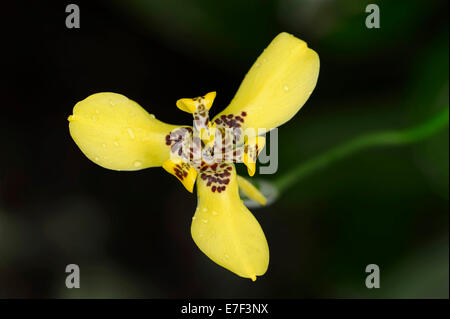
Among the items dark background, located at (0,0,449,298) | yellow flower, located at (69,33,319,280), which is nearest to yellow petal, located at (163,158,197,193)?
yellow flower, located at (69,33,319,280)

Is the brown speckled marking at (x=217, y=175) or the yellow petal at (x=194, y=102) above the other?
the yellow petal at (x=194, y=102)

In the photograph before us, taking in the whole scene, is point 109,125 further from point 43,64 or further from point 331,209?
point 331,209

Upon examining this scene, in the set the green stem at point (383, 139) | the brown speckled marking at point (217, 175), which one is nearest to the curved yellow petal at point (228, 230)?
the brown speckled marking at point (217, 175)

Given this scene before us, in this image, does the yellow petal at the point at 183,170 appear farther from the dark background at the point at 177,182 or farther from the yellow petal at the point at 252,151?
the dark background at the point at 177,182

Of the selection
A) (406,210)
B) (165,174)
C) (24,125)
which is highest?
(24,125)

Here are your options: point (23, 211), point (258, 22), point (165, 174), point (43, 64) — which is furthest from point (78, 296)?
point (258, 22)

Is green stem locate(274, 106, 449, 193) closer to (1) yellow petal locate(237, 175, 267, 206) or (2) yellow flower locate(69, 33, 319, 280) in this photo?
(1) yellow petal locate(237, 175, 267, 206)
